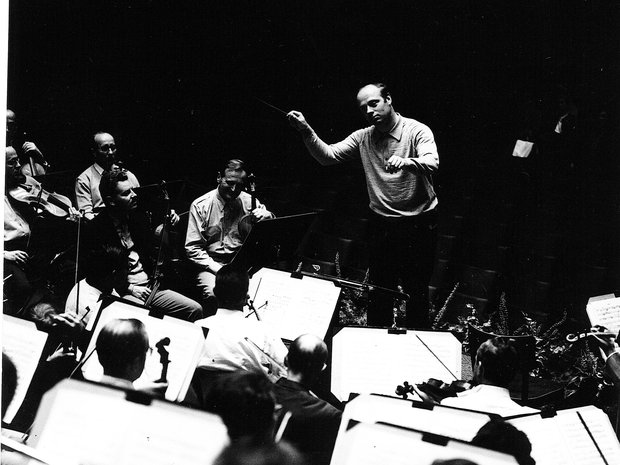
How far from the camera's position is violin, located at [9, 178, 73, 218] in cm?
402

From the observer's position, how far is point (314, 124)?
3.94 meters

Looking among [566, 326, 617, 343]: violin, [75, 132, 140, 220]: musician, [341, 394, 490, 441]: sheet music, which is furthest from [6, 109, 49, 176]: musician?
[566, 326, 617, 343]: violin

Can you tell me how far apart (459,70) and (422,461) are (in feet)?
7.34

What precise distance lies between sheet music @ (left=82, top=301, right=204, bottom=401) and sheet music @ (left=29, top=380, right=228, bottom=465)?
21cm

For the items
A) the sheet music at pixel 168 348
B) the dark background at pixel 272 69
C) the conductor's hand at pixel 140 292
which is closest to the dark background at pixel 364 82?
the dark background at pixel 272 69

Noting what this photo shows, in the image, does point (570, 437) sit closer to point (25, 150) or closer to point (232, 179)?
point (232, 179)

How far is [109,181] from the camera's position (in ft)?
13.5

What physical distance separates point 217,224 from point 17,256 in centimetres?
120

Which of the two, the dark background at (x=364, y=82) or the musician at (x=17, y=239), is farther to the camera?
the musician at (x=17, y=239)

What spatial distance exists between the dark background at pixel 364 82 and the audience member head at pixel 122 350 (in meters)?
1.39

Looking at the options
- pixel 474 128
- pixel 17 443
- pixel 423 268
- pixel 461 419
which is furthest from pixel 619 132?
pixel 17 443

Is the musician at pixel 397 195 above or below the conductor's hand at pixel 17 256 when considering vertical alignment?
above

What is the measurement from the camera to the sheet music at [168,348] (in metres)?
3.04

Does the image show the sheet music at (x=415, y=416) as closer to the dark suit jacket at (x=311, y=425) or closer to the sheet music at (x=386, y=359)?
the dark suit jacket at (x=311, y=425)
